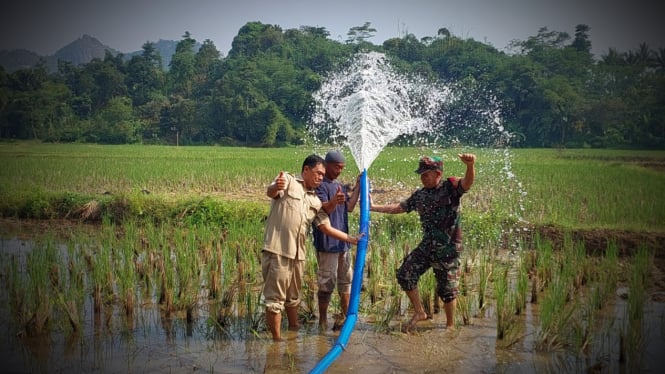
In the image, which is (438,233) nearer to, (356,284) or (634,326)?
(356,284)

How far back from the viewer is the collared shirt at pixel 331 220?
4328mm

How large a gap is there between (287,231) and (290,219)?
0.09 metres

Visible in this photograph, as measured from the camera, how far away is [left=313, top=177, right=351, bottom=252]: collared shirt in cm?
433

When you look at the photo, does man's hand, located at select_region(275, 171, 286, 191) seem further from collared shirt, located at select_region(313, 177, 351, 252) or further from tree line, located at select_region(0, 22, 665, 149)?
tree line, located at select_region(0, 22, 665, 149)

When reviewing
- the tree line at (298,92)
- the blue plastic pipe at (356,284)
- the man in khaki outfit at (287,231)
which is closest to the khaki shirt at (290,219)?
the man in khaki outfit at (287,231)

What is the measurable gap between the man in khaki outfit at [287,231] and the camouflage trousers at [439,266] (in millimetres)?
638

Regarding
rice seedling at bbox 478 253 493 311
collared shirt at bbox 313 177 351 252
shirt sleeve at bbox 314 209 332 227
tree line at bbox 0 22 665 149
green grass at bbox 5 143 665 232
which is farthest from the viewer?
tree line at bbox 0 22 665 149

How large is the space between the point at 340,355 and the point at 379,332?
23.7 inches

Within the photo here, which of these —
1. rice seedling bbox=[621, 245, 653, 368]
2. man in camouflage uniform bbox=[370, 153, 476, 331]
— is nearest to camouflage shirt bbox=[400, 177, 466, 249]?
man in camouflage uniform bbox=[370, 153, 476, 331]

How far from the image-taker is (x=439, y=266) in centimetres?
441

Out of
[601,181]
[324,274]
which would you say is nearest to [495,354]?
[324,274]

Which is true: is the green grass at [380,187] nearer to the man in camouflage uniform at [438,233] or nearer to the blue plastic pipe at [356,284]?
the man in camouflage uniform at [438,233]

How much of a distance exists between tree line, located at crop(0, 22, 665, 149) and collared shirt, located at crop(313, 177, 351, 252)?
28413mm

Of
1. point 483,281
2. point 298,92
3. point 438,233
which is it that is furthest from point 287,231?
point 298,92
